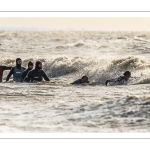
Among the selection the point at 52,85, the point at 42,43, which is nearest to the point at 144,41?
the point at 42,43

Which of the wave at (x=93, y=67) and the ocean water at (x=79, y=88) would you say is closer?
the ocean water at (x=79, y=88)

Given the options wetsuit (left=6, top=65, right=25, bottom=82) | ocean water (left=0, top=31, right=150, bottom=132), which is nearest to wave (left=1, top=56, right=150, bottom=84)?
ocean water (left=0, top=31, right=150, bottom=132)

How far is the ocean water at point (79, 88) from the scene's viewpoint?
10000 mm

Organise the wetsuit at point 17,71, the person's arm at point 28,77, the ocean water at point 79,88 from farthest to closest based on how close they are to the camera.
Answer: the wetsuit at point 17,71 < the person's arm at point 28,77 < the ocean water at point 79,88

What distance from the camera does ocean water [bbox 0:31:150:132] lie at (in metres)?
10.0

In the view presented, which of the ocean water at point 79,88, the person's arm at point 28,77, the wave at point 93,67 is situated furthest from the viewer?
the wave at point 93,67

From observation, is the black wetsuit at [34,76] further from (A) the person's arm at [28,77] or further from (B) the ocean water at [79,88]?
(B) the ocean water at [79,88]

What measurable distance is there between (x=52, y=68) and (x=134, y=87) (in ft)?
18.7

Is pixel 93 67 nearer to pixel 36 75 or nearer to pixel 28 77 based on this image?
pixel 36 75

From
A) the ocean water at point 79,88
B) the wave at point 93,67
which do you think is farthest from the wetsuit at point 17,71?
the wave at point 93,67

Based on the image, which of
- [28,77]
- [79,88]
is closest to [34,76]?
[28,77]
